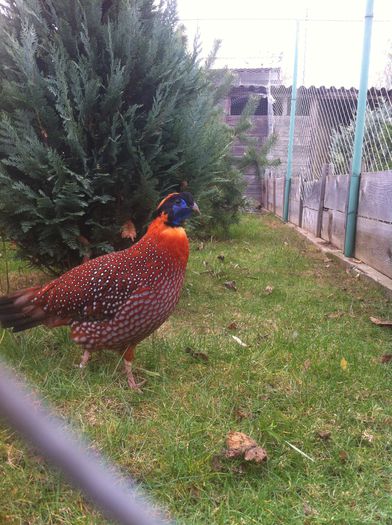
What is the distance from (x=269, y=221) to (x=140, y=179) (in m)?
6.95

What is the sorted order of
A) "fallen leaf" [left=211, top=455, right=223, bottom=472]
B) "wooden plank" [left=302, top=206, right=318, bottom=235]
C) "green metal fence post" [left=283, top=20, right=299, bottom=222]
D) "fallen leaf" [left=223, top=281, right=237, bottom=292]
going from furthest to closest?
"green metal fence post" [left=283, top=20, right=299, bottom=222], "wooden plank" [left=302, top=206, right=318, bottom=235], "fallen leaf" [left=223, top=281, right=237, bottom=292], "fallen leaf" [left=211, top=455, right=223, bottom=472]

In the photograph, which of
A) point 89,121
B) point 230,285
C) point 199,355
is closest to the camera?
point 199,355

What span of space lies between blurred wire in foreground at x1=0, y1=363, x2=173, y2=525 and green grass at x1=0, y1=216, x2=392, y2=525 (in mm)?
470

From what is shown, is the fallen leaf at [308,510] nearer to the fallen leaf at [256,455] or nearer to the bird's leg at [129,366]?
the fallen leaf at [256,455]

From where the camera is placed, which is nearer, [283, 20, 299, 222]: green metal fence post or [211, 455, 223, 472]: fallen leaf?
[211, 455, 223, 472]: fallen leaf

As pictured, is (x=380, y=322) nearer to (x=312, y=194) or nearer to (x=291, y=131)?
(x=312, y=194)

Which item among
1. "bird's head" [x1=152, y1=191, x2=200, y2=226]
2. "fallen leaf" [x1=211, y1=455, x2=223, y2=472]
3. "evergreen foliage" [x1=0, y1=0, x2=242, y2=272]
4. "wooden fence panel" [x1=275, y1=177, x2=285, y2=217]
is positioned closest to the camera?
"fallen leaf" [x1=211, y1=455, x2=223, y2=472]

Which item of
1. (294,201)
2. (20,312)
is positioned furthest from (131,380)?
(294,201)

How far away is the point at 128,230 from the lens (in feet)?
10.9

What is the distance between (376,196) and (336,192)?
1448mm

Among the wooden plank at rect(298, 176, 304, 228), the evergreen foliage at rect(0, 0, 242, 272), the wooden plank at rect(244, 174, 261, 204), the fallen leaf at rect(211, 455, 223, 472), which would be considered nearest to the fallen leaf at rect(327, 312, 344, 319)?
the evergreen foliage at rect(0, 0, 242, 272)

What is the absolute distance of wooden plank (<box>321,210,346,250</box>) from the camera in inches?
219

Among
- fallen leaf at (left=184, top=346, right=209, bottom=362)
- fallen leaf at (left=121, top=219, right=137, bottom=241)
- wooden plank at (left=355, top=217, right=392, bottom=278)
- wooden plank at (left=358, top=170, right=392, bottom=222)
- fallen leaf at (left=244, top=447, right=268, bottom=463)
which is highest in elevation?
wooden plank at (left=358, top=170, right=392, bottom=222)

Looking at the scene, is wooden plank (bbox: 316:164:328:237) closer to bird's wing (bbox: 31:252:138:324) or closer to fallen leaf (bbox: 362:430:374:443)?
bird's wing (bbox: 31:252:138:324)
